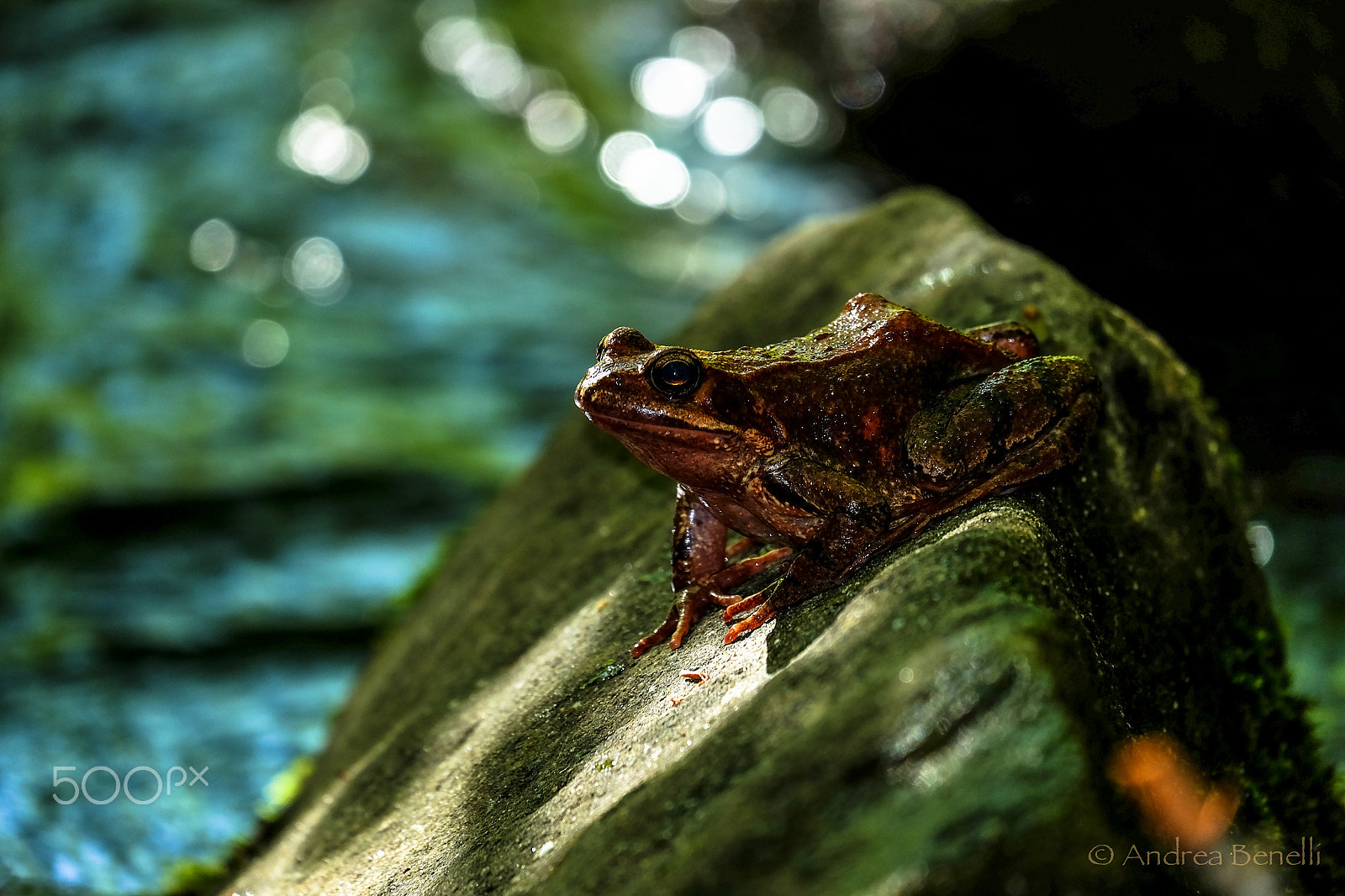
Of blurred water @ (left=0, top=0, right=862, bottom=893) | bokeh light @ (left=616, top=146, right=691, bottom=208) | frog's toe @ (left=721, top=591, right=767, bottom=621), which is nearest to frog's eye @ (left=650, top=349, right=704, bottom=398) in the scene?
frog's toe @ (left=721, top=591, right=767, bottom=621)

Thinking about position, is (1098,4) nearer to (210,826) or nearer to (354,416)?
(354,416)

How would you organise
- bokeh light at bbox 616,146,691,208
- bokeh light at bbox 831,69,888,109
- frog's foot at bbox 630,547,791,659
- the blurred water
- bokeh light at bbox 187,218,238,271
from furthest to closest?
bokeh light at bbox 616,146,691,208, bokeh light at bbox 831,69,888,109, bokeh light at bbox 187,218,238,271, the blurred water, frog's foot at bbox 630,547,791,659

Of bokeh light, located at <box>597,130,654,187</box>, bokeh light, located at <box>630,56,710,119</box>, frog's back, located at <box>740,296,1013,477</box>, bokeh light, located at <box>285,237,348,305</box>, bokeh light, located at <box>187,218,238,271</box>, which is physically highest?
bokeh light, located at <box>187,218,238,271</box>

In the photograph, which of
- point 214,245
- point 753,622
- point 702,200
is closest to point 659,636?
point 753,622

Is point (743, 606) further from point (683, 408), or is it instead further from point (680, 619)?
point (683, 408)

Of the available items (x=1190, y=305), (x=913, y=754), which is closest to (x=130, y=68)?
(x=1190, y=305)

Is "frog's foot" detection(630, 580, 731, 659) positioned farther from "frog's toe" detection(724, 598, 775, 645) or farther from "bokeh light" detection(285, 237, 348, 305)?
"bokeh light" detection(285, 237, 348, 305)

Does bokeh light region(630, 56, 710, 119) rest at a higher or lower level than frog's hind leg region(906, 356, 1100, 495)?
higher
